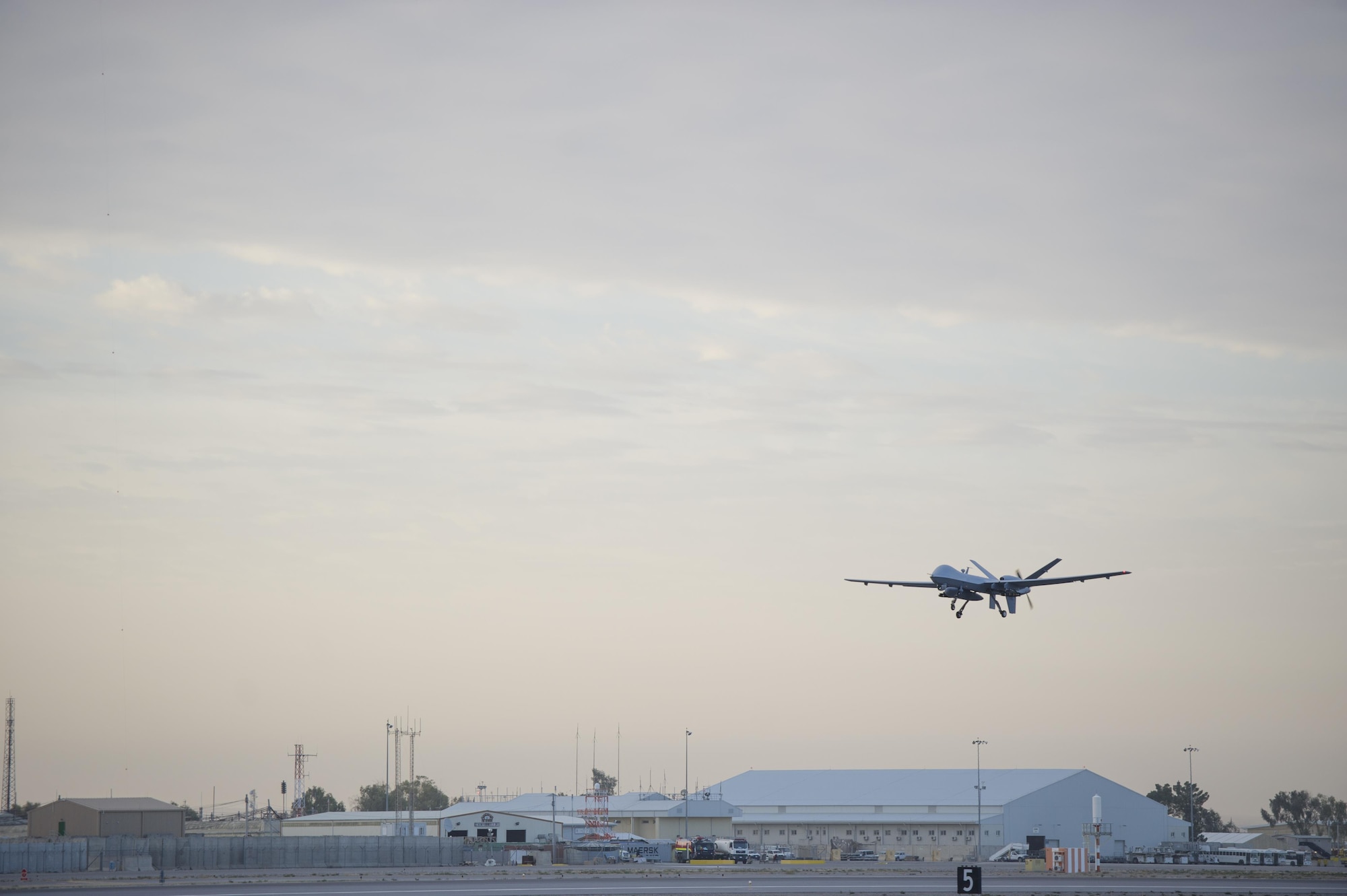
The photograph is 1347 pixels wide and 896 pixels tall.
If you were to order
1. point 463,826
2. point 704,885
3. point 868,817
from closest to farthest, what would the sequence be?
point 704,885 → point 463,826 → point 868,817

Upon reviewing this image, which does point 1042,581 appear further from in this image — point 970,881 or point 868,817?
point 868,817

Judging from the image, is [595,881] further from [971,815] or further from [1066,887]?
[971,815]

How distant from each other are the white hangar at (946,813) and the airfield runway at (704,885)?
39261mm

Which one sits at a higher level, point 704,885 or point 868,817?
point 704,885

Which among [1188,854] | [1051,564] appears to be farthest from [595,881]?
[1188,854]

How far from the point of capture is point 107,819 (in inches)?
3989

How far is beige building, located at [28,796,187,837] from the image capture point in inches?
3989

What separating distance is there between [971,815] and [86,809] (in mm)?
79977

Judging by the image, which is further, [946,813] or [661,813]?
[661,813]

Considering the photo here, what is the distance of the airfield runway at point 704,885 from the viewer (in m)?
60.2

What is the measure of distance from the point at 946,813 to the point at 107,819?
7706 centimetres

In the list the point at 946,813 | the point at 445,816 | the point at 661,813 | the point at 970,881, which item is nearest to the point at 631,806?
the point at 661,813

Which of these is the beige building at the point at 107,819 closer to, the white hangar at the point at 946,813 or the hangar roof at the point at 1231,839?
the white hangar at the point at 946,813

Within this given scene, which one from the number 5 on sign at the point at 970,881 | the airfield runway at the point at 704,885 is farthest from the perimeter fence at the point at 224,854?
the number 5 on sign at the point at 970,881
